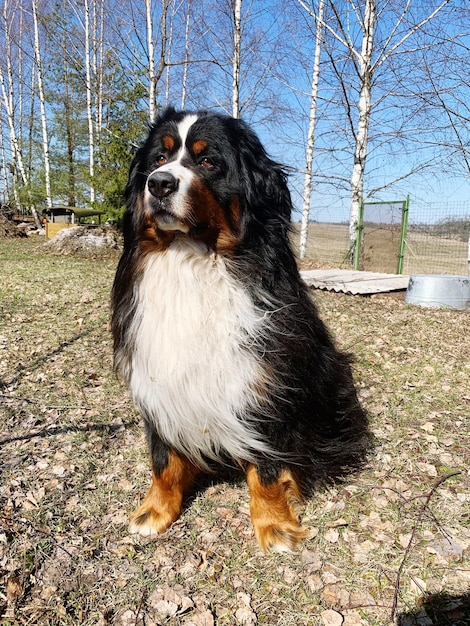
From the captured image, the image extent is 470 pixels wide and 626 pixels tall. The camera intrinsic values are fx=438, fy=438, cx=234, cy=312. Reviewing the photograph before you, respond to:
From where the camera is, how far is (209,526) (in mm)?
2402

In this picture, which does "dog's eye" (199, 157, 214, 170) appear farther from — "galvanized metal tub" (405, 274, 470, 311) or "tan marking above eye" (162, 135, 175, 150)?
"galvanized metal tub" (405, 274, 470, 311)

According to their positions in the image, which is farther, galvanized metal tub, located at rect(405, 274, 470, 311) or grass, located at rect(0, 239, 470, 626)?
galvanized metal tub, located at rect(405, 274, 470, 311)

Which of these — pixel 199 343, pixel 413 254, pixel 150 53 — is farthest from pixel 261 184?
pixel 413 254

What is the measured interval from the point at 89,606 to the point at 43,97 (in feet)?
78.5

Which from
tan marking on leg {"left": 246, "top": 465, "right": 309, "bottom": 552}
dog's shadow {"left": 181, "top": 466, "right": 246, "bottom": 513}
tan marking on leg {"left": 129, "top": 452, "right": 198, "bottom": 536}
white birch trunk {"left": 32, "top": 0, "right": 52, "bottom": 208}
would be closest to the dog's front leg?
tan marking on leg {"left": 129, "top": 452, "right": 198, "bottom": 536}

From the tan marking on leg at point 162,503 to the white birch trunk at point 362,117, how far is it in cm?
1038

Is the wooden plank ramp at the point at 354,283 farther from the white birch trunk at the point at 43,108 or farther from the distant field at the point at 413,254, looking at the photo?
the white birch trunk at the point at 43,108

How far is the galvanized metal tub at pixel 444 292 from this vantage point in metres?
7.07

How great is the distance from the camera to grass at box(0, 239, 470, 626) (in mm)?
1924

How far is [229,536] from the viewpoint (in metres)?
2.33

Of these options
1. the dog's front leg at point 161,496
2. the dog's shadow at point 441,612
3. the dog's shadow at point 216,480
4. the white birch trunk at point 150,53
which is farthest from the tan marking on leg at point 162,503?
the white birch trunk at point 150,53

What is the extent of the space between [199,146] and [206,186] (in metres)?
0.23

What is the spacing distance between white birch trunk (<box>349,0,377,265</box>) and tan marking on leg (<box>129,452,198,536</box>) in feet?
34.0

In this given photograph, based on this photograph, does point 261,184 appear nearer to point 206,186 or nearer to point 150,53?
point 206,186
